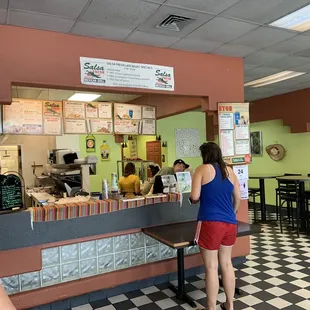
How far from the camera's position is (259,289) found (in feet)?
11.7

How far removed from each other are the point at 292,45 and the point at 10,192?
385cm

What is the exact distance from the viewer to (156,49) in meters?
3.88

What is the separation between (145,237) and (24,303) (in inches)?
57.8

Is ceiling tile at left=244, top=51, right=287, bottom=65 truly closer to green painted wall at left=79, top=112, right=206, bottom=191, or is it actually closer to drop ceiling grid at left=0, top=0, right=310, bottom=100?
drop ceiling grid at left=0, top=0, right=310, bottom=100

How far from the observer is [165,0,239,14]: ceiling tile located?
109 inches

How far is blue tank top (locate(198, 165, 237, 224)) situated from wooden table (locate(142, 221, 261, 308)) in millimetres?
367

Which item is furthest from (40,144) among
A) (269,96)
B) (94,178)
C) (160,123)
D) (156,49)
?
(269,96)

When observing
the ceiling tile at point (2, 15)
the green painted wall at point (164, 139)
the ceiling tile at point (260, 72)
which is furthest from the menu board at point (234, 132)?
the green painted wall at point (164, 139)

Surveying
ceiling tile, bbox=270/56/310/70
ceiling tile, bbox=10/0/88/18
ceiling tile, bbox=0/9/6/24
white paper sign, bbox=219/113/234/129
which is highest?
ceiling tile, bbox=270/56/310/70

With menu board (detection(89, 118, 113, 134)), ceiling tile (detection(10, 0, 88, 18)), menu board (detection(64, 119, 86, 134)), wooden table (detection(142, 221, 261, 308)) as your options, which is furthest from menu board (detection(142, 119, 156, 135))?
ceiling tile (detection(10, 0, 88, 18))

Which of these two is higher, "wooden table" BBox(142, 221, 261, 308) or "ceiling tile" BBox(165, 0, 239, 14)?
"ceiling tile" BBox(165, 0, 239, 14)

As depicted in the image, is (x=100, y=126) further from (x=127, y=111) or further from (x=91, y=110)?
(x=127, y=111)

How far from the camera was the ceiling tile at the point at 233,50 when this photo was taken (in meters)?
4.03

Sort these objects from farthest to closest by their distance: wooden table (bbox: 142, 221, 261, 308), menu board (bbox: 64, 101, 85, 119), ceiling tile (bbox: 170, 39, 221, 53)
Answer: menu board (bbox: 64, 101, 85, 119) → ceiling tile (bbox: 170, 39, 221, 53) → wooden table (bbox: 142, 221, 261, 308)
